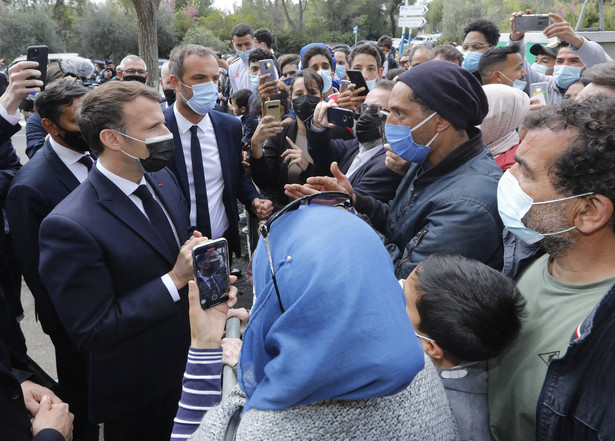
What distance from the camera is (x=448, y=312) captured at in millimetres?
1377

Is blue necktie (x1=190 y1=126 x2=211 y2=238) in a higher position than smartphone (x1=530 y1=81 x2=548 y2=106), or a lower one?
lower

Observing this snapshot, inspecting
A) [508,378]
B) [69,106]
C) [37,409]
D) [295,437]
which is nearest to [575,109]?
[508,378]

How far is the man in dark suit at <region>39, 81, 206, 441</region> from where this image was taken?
181cm

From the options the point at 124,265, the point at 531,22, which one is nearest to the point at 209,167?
the point at 124,265

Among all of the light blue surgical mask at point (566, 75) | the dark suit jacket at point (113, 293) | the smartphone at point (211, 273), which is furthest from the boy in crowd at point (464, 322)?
the light blue surgical mask at point (566, 75)

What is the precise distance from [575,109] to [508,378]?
3.13ft

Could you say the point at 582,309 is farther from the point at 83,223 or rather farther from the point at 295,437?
the point at 83,223

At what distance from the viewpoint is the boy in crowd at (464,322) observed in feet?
Answer: 4.46

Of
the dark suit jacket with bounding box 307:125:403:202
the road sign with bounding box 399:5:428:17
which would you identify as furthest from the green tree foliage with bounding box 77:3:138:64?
the dark suit jacket with bounding box 307:125:403:202

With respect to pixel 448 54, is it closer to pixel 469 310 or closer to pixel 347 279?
pixel 469 310

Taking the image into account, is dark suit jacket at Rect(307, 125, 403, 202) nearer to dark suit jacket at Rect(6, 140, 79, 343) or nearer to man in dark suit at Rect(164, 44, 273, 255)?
man in dark suit at Rect(164, 44, 273, 255)

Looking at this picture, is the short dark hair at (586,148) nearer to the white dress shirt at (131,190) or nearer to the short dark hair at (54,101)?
the white dress shirt at (131,190)

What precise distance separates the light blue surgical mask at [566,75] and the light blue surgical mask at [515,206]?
3.74 metres

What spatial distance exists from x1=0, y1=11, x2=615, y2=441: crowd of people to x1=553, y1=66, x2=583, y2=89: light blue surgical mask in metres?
1.89
